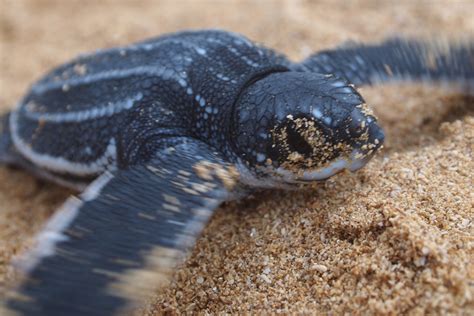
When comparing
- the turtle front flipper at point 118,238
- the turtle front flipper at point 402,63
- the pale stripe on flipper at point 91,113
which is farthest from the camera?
the turtle front flipper at point 402,63

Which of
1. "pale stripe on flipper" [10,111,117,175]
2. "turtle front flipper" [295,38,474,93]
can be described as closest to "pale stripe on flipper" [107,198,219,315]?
"pale stripe on flipper" [10,111,117,175]

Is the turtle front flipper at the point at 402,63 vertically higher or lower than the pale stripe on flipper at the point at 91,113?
lower

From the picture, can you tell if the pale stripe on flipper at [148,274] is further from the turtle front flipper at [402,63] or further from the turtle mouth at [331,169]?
the turtle front flipper at [402,63]

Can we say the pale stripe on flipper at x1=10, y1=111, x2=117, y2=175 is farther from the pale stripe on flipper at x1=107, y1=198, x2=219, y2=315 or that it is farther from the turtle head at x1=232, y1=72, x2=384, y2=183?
the pale stripe on flipper at x1=107, y1=198, x2=219, y2=315

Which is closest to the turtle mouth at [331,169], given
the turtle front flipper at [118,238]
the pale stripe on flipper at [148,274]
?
the turtle front flipper at [118,238]

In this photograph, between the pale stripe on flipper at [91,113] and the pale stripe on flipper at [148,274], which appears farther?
the pale stripe on flipper at [91,113]

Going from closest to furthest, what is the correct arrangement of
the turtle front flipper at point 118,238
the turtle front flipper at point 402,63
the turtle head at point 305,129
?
1. the turtle front flipper at point 118,238
2. the turtle head at point 305,129
3. the turtle front flipper at point 402,63
